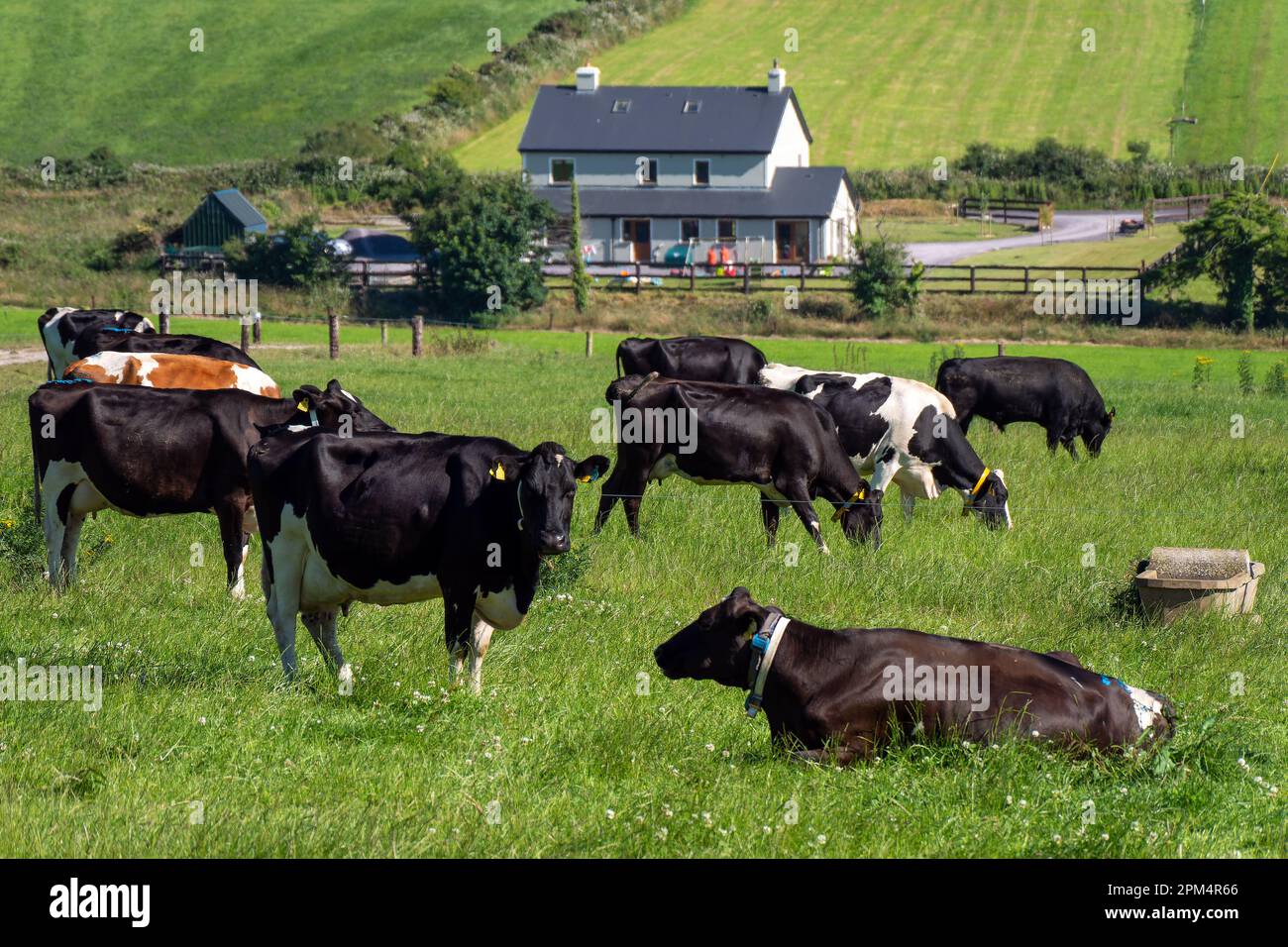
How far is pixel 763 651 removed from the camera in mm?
7836

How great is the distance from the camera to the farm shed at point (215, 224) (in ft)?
192

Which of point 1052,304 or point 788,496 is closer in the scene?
point 788,496

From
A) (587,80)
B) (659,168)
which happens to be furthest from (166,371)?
(587,80)

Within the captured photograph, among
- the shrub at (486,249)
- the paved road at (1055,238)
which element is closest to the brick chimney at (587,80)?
the paved road at (1055,238)

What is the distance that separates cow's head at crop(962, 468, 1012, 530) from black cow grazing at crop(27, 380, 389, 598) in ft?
21.0

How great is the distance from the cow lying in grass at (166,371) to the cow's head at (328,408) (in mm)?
3511

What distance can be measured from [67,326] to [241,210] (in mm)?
39198

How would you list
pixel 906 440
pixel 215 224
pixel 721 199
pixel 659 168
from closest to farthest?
pixel 906 440 < pixel 215 224 < pixel 721 199 < pixel 659 168

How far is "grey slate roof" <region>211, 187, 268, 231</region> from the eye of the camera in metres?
58.5

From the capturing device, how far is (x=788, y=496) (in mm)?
15297

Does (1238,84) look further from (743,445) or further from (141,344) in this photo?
(743,445)
